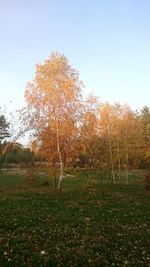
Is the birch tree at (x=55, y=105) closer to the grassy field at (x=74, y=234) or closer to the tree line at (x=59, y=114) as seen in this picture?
the tree line at (x=59, y=114)

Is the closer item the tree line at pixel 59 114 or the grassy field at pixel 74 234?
the grassy field at pixel 74 234

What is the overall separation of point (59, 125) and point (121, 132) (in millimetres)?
14817

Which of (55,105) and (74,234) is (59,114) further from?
(74,234)

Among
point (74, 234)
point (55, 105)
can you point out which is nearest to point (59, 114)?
point (55, 105)

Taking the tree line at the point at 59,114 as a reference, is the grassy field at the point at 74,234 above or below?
below

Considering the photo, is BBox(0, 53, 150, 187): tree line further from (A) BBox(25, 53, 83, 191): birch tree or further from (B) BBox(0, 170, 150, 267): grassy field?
(B) BBox(0, 170, 150, 267): grassy field

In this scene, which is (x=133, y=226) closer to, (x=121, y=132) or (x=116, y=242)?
(x=116, y=242)

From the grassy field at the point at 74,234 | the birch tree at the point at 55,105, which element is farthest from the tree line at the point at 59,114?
the grassy field at the point at 74,234

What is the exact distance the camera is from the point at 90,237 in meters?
11.8

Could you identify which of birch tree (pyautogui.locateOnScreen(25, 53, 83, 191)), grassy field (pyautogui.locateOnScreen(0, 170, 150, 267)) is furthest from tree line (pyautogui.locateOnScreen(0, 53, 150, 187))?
grassy field (pyautogui.locateOnScreen(0, 170, 150, 267))

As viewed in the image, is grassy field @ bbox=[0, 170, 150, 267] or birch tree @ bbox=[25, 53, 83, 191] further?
birch tree @ bbox=[25, 53, 83, 191]

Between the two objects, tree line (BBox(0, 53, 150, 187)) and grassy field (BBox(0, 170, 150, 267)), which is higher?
tree line (BBox(0, 53, 150, 187))

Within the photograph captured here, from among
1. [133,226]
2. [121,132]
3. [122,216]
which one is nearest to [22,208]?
[122,216]

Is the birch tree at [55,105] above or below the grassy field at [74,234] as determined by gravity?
above
